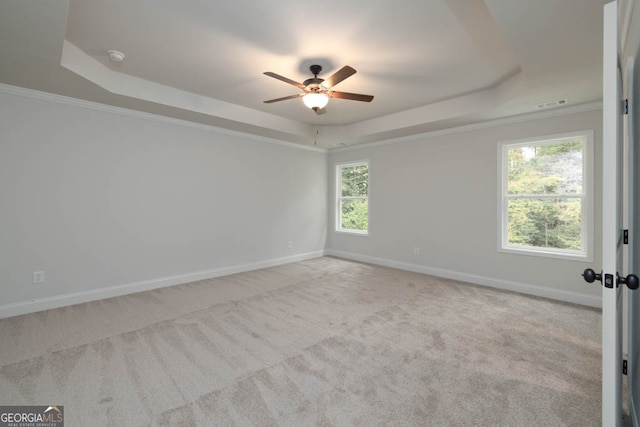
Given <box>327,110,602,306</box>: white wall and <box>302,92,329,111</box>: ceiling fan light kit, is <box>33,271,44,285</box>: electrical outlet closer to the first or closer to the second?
<box>302,92,329,111</box>: ceiling fan light kit

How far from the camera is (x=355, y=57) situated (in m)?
2.93

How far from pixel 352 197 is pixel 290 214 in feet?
4.67

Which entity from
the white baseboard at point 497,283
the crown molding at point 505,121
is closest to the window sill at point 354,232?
the white baseboard at point 497,283

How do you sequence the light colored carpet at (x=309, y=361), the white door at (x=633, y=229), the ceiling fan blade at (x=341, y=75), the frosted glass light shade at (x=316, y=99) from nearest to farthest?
the white door at (x=633, y=229), the light colored carpet at (x=309, y=361), the ceiling fan blade at (x=341, y=75), the frosted glass light shade at (x=316, y=99)

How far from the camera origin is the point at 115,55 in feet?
9.23

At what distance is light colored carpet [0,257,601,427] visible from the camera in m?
1.77

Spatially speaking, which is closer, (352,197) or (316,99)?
(316,99)

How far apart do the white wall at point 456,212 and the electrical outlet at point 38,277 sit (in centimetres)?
489

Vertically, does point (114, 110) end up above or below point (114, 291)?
above

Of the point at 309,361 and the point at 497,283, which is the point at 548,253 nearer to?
the point at 497,283

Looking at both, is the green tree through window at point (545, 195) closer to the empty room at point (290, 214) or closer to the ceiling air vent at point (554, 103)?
the empty room at point (290, 214)

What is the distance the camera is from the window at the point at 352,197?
613 centimetres

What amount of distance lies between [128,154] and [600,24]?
16.3 ft

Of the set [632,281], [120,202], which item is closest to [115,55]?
[120,202]
